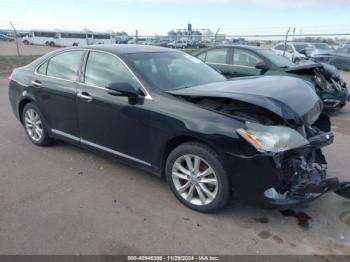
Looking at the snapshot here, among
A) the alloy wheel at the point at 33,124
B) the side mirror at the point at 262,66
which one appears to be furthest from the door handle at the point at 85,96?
the side mirror at the point at 262,66

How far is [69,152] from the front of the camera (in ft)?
16.9

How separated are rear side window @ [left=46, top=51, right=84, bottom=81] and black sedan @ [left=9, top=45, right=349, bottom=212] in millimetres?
17

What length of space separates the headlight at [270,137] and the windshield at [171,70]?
1143 mm

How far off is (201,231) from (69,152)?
2730 millimetres

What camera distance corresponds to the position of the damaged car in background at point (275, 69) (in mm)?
7598

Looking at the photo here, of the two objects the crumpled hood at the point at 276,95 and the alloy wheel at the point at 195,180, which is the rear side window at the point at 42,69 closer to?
the crumpled hood at the point at 276,95

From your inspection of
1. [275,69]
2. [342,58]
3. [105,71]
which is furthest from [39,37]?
[105,71]

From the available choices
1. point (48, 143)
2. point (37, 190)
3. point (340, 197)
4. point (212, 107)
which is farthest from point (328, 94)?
point (37, 190)

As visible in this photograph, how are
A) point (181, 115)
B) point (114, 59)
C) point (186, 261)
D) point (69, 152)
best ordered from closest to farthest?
point (186, 261) < point (181, 115) < point (114, 59) < point (69, 152)

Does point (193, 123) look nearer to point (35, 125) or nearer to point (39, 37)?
point (35, 125)

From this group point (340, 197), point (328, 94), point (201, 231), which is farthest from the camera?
point (328, 94)

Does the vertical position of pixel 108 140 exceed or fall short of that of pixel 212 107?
it falls short

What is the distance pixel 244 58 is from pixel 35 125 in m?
5.47

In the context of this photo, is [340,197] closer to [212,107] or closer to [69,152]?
[212,107]
